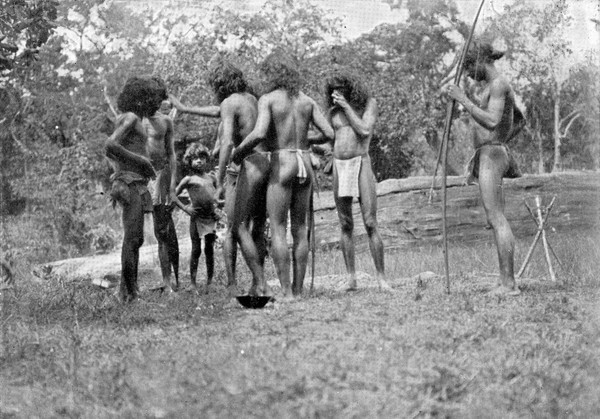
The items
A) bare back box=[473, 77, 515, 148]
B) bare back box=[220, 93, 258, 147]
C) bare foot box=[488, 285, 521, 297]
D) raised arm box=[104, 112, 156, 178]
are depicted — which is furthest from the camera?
raised arm box=[104, 112, 156, 178]

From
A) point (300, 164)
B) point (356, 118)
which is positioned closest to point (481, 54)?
point (356, 118)

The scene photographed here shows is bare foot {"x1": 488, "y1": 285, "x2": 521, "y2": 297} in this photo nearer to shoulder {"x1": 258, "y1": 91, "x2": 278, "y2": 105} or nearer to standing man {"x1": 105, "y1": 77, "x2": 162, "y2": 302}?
shoulder {"x1": 258, "y1": 91, "x2": 278, "y2": 105}

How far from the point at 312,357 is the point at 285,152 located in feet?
10.3

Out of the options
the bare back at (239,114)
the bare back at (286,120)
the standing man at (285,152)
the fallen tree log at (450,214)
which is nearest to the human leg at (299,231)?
the standing man at (285,152)

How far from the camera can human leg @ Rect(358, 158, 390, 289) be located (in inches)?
339

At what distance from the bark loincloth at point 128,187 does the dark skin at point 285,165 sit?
969 mm

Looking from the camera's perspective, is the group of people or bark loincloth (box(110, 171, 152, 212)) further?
bark loincloth (box(110, 171, 152, 212))

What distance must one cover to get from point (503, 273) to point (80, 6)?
42.1ft

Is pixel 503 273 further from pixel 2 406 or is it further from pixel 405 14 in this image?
pixel 405 14

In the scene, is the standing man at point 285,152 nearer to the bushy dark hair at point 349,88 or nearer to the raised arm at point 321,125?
the raised arm at point 321,125

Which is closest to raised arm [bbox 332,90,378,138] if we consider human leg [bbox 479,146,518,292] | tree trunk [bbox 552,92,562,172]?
human leg [bbox 479,146,518,292]

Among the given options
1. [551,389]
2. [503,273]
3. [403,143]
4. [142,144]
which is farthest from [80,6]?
[551,389]

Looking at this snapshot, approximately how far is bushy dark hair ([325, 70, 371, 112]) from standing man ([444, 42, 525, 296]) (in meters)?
1.07

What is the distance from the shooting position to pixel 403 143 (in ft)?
75.2
